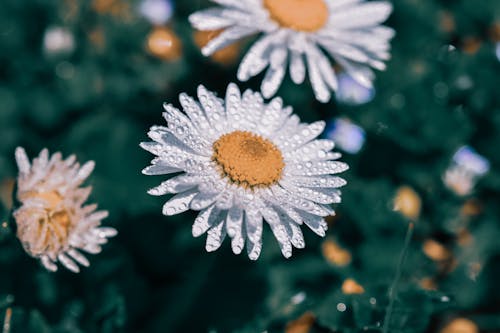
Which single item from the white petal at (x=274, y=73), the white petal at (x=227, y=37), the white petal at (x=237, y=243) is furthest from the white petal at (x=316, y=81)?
the white petal at (x=237, y=243)

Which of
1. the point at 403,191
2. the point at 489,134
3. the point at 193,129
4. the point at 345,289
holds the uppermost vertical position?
the point at 193,129

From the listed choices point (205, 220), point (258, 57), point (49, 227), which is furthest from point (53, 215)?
point (258, 57)

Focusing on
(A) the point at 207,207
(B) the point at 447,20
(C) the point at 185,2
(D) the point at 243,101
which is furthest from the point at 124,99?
(B) the point at 447,20

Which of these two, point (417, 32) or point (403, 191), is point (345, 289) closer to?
point (403, 191)

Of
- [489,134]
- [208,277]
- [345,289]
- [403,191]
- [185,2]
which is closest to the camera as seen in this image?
[345,289]

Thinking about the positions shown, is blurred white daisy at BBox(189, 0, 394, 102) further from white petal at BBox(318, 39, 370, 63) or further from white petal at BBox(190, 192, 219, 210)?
white petal at BBox(190, 192, 219, 210)

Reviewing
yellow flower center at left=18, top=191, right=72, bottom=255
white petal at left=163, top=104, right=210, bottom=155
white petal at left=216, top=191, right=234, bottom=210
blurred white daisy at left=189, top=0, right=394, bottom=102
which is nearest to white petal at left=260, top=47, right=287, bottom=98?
blurred white daisy at left=189, top=0, right=394, bottom=102

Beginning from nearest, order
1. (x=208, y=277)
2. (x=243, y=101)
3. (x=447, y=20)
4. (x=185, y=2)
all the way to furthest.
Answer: (x=243, y=101), (x=208, y=277), (x=185, y=2), (x=447, y=20)
